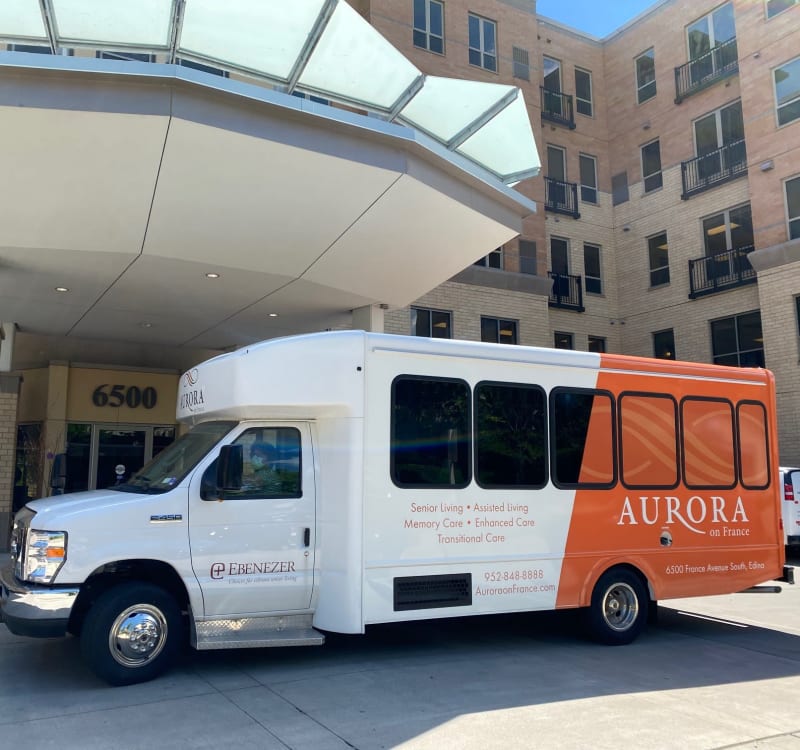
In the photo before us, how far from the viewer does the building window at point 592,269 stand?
24.0m

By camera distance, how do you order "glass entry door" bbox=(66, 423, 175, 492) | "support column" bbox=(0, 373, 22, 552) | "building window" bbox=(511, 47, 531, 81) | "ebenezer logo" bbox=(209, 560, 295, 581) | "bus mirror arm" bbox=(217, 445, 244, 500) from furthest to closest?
"building window" bbox=(511, 47, 531, 81)
"glass entry door" bbox=(66, 423, 175, 492)
"support column" bbox=(0, 373, 22, 552)
"bus mirror arm" bbox=(217, 445, 244, 500)
"ebenezer logo" bbox=(209, 560, 295, 581)

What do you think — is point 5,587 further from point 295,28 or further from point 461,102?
point 461,102

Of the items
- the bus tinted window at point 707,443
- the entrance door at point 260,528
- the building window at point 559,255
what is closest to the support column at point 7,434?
the entrance door at point 260,528

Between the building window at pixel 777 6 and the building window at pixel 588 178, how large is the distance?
6310 millimetres

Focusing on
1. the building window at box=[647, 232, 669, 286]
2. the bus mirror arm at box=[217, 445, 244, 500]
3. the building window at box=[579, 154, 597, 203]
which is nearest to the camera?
the bus mirror arm at box=[217, 445, 244, 500]

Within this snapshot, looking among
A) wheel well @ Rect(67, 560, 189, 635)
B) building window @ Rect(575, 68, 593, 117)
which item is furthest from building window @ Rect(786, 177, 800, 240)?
wheel well @ Rect(67, 560, 189, 635)

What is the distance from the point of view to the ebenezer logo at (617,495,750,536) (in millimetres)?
7871

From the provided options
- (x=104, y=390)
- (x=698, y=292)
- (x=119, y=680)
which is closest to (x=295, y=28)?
(x=119, y=680)

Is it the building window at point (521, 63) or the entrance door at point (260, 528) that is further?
the building window at point (521, 63)

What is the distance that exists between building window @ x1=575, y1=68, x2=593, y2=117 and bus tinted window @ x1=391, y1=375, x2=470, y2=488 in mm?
20394

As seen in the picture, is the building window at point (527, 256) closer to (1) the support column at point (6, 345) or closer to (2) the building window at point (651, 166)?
(2) the building window at point (651, 166)

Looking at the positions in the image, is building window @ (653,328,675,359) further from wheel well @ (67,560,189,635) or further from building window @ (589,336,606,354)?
wheel well @ (67,560,189,635)

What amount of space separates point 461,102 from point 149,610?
7.35m

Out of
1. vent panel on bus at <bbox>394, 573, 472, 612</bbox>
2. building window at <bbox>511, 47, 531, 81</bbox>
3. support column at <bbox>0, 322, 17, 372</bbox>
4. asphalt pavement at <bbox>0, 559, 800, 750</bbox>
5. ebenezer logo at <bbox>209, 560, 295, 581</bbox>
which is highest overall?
building window at <bbox>511, 47, 531, 81</bbox>
